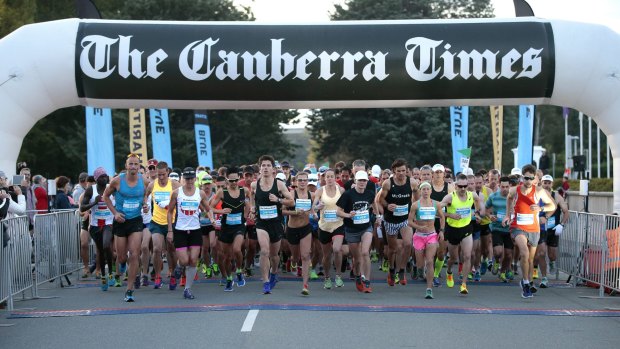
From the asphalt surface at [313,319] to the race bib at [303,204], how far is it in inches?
47.0

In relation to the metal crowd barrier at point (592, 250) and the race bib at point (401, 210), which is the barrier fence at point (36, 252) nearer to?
the race bib at point (401, 210)

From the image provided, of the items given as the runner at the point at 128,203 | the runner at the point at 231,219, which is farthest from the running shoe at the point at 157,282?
the runner at the point at 128,203

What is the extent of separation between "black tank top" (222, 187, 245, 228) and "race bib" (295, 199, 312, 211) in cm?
81

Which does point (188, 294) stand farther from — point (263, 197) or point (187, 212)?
point (263, 197)

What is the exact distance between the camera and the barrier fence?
467 inches

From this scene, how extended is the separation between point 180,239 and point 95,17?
15.4 feet

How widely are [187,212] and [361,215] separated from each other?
251 centimetres

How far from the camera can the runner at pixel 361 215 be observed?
A: 13867 millimetres

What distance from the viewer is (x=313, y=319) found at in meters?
10.9

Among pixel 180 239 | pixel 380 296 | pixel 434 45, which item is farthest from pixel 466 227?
pixel 180 239

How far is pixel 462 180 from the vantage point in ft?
46.6

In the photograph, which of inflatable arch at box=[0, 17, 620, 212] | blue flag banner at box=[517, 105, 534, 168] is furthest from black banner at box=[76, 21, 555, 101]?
blue flag banner at box=[517, 105, 534, 168]

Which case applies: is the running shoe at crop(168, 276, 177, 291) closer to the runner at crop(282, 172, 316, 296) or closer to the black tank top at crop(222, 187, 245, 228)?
the black tank top at crop(222, 187, 245, 228)

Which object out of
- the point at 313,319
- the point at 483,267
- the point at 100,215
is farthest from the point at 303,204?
the point at 483,267
